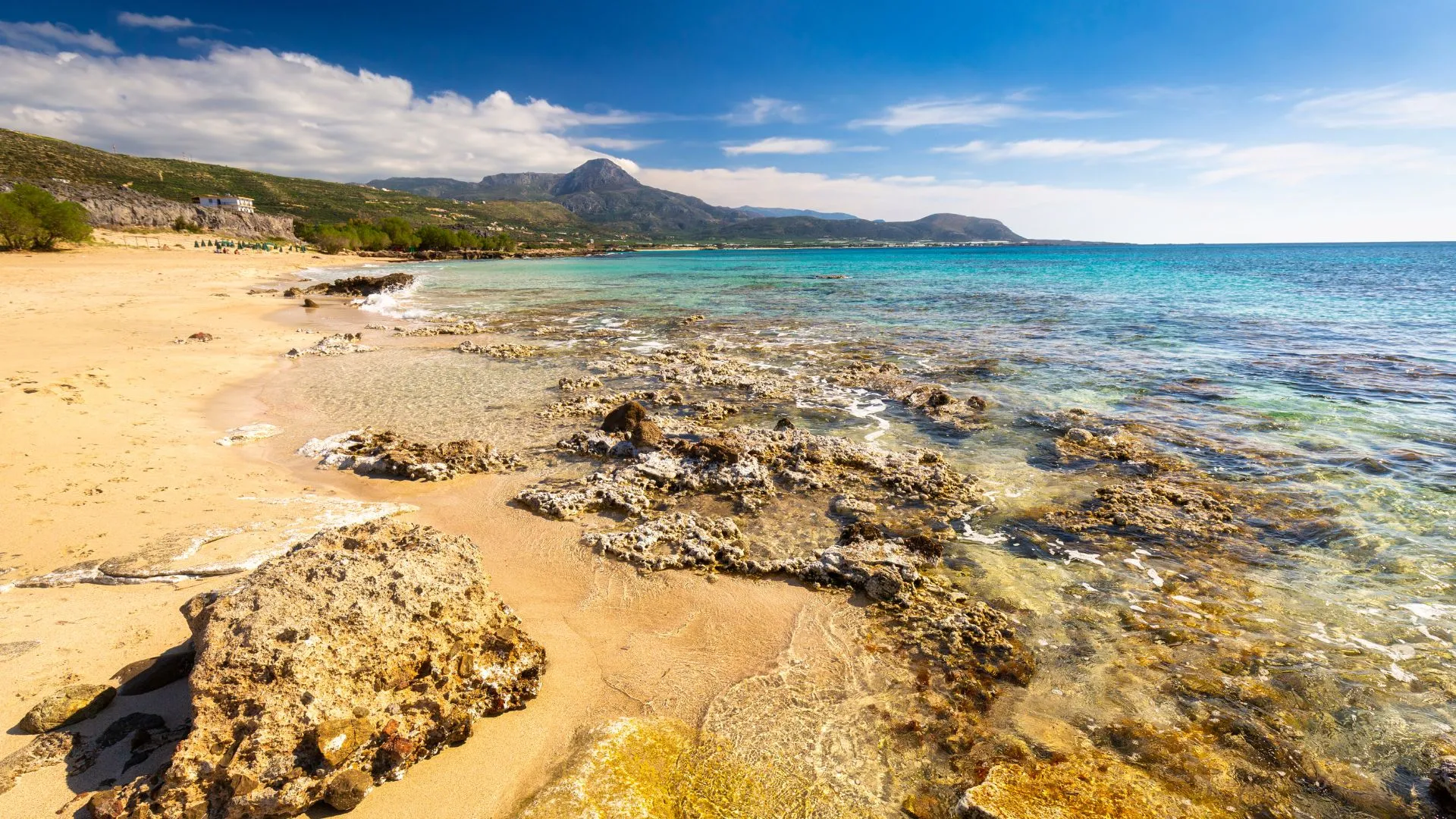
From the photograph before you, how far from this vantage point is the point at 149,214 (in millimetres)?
82312

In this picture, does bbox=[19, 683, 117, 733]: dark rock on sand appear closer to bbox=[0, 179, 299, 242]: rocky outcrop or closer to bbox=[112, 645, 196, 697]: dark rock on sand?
bbox=[112, 645, 196, 697]: dark rock on sand

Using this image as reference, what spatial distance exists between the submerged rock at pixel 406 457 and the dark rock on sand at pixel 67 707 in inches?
185

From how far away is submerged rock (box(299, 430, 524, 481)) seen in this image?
8797 millimetres

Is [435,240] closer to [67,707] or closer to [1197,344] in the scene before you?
[1197,344]

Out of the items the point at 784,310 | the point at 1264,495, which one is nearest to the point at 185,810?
the point at 1264,495

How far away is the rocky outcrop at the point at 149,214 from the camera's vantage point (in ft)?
242

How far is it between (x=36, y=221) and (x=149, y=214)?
162ft

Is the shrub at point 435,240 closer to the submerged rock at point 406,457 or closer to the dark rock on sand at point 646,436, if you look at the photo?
the submerged rock at point 406,457

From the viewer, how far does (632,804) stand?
372 centimetres

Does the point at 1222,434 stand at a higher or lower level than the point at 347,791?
higher

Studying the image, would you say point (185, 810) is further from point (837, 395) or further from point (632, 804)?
point (837, 395)

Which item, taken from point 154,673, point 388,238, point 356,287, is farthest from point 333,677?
point 388,238

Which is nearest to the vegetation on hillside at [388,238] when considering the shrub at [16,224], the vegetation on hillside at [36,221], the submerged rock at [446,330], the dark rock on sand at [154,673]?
the vegetation on hillside at [36,221]

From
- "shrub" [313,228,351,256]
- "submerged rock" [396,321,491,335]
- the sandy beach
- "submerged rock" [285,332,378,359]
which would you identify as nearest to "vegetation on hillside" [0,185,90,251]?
"shrub" [313,228,351,256]
